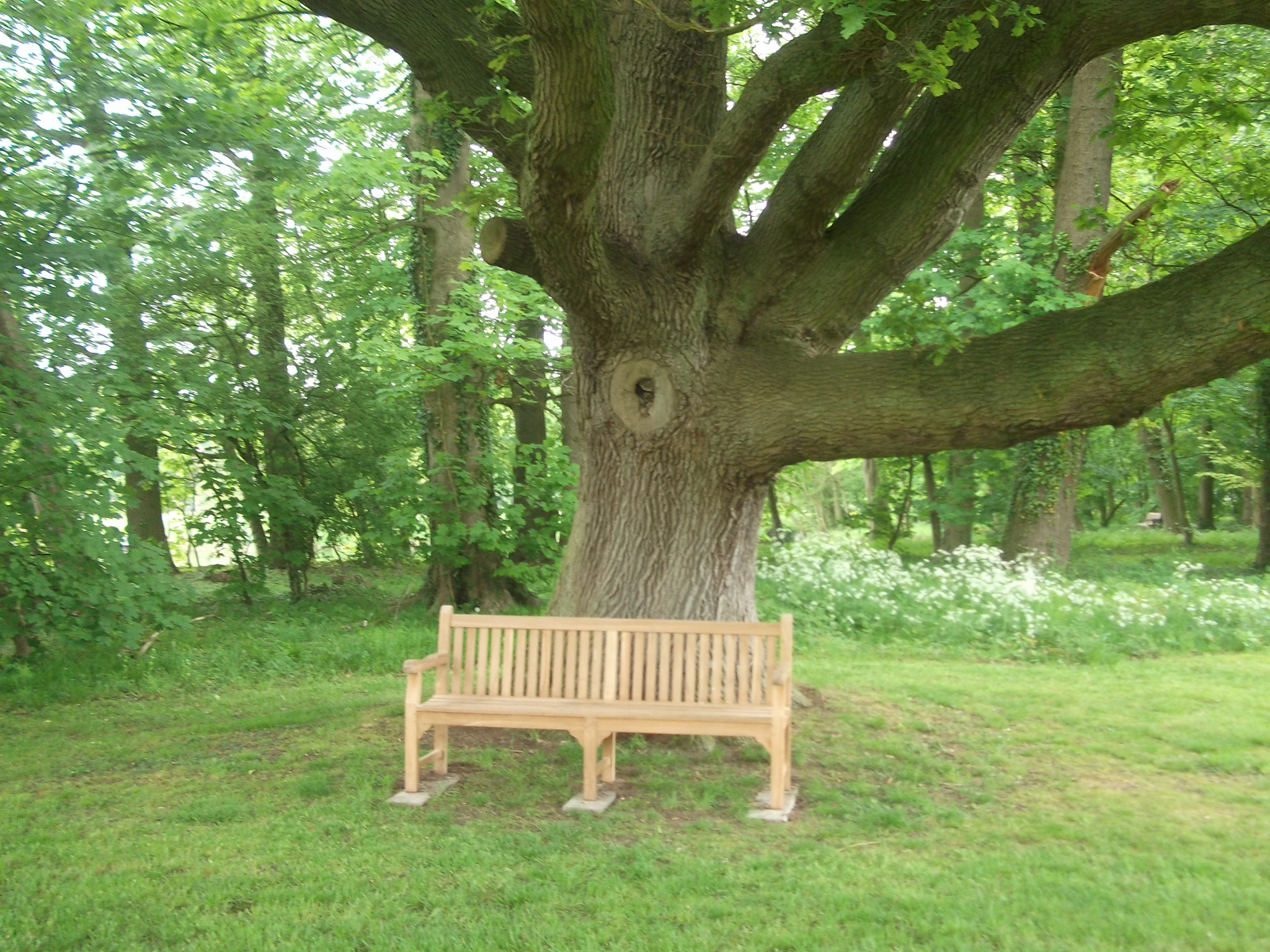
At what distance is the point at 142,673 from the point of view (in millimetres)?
9891

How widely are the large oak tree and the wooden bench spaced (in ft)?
1.88

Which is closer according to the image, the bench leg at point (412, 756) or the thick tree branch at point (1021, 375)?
the thick tree branch at point (1021, 375)

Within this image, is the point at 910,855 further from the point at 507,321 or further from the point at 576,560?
the point at 507,321

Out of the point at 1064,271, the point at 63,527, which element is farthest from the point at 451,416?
the point at 1064,271

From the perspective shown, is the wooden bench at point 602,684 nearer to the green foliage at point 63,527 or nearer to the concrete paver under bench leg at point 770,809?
the concrete paver under bench leg at point 770,809

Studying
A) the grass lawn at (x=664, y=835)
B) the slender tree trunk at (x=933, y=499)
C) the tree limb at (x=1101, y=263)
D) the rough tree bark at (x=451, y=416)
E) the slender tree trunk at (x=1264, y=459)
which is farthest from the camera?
the slender tree trunk at (x=1264, y=459)

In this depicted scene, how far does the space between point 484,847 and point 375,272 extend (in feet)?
33.0

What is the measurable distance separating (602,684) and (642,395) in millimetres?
Result: 1755

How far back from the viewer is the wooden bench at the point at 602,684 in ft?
19.0

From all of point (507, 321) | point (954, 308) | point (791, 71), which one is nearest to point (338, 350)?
point (507, 321)

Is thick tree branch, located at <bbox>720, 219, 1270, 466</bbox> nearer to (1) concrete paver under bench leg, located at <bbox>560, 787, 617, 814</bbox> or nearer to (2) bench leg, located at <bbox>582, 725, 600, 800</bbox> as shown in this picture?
(2) bench leg, located at <bbox>582, 725, 600, 800</bbox>

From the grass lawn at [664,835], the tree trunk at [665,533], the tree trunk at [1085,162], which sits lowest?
the grass lawn at [664,835]

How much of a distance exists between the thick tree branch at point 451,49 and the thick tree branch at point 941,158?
1.90m

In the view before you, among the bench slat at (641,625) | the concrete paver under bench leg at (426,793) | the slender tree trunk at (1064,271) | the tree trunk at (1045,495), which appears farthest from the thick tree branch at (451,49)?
the tree trunk at (1045,495)
